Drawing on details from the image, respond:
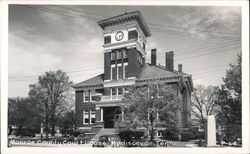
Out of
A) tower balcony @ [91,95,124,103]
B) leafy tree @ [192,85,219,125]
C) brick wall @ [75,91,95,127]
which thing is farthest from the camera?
tower balcony @ [91,95,124,103]

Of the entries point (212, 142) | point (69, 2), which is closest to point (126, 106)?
point (212, 142)

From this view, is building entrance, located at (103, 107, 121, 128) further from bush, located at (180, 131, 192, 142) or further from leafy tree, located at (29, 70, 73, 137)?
bush, located at (180, 131, 192, 142)

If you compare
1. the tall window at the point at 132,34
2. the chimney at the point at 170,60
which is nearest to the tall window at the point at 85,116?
the tall window at the point at 132,34

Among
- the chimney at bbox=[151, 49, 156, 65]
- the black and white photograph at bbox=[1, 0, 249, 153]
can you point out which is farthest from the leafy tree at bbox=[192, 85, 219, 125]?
the chimney at bbox=[151, 49, 156, 65]

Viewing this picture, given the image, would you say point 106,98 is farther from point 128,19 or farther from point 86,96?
point 128,19

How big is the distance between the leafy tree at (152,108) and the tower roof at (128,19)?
2.29 m

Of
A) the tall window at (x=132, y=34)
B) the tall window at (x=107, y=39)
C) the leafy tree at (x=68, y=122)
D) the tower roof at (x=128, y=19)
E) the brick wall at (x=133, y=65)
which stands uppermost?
the tower roof at (x=128, y=19)

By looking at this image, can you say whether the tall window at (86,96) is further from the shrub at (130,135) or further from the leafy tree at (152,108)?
the shrub at (130,135)

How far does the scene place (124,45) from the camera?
1692 cm

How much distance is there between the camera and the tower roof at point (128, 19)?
579 inches

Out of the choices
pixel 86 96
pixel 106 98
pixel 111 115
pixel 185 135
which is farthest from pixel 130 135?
pixel 86 96

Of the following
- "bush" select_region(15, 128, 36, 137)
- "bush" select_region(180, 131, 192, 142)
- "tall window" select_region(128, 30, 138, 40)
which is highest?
"tall window" select_region(128, 30, 138, 40)

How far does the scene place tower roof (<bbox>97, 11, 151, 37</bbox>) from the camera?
14714 millimetres

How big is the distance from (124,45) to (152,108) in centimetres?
314
